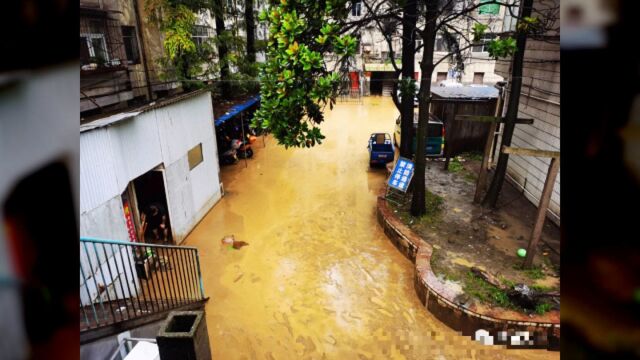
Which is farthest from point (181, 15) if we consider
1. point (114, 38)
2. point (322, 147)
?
point (322, 147)

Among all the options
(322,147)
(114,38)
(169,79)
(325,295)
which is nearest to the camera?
(325,295)

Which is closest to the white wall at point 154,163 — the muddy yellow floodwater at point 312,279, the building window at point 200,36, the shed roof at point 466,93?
the muddy yellow floodwater at point 312,279

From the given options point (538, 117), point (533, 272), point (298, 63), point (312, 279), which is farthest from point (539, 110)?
point (312, 279)

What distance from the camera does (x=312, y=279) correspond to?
8062mm

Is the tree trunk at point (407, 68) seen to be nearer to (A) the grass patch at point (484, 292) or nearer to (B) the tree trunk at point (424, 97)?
(B) the tree trunk at point (424, 97)

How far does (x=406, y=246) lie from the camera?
8.62 meters

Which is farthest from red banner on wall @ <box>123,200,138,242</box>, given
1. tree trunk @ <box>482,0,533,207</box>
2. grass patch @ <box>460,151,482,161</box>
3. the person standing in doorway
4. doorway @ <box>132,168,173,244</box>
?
grass patch @ <box>460,151,482,161</box>

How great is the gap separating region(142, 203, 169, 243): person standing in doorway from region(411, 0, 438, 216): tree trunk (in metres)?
6.18

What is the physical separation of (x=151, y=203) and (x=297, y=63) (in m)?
5.36

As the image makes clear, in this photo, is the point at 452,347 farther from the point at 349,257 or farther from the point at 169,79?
the point at 169,79

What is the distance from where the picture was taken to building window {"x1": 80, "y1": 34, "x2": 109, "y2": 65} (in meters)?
8.94

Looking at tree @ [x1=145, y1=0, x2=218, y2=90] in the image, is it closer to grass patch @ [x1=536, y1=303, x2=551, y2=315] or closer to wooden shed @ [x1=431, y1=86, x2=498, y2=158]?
wooden shed @ [x1=431, y1=86, x2=498, y2=158]

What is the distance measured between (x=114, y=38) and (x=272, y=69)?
6384 mm

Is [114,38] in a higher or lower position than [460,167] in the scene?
higher
